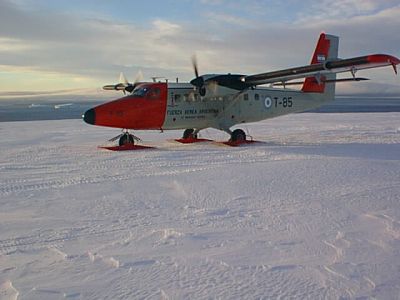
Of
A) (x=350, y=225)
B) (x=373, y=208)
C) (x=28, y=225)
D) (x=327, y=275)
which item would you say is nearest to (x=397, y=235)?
(x=350, y=225)

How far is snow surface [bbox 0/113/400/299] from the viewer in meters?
3.21

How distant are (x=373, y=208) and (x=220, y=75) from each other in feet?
27.4

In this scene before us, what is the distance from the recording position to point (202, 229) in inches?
175

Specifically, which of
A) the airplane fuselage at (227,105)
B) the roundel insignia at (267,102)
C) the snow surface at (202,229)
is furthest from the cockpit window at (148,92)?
the roundel insignia at (267,102)

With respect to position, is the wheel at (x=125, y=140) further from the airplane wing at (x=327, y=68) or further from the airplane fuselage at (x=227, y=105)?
the airplane wing at (x=327, y=68)

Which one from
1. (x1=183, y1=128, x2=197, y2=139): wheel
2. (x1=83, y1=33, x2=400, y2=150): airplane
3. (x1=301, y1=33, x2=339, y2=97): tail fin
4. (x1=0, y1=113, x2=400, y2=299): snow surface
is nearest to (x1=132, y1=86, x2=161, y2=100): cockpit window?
(x1=83, y1=33, x2=400, y2=150): airplane

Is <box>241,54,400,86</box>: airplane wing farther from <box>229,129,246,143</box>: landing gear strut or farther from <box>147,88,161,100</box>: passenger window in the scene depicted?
<box>147,88,161,100</box>: passenger window

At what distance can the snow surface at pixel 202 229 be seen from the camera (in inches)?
126

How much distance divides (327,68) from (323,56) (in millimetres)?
4818

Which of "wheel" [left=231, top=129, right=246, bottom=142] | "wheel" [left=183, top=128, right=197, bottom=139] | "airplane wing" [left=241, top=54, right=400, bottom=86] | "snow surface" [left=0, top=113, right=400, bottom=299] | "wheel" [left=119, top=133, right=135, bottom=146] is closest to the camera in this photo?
"snow surface" [left=0, top=113, right=400, bottom=299]

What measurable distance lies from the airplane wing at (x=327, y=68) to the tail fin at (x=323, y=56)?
134 inches

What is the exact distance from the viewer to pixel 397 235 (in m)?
4.20

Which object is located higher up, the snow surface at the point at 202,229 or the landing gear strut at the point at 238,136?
Result: the landing gear strut at the point at 238,136

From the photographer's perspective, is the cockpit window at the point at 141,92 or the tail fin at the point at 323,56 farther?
the tail fin at the point at 323,56
